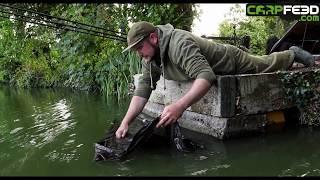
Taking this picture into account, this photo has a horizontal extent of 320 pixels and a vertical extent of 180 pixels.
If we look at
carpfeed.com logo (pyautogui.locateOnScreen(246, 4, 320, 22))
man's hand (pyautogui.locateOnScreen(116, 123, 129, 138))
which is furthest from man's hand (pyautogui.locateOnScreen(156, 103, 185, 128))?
carpfeed.com logo (pyautogui.locateOnScreen(246, 4, 320, 22))

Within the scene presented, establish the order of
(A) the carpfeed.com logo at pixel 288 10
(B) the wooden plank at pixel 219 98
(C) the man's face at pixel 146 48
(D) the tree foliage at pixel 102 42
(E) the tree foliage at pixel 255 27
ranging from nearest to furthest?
(C) the man's face at pixel 146 48 < (B) the wooden plank at pixel 219 98 < (A) the carpfeed.com logo at pixel 288 10 < (D) the tree foliage at pixel 102 42 < (E) the tree foliage at pixel 255 27

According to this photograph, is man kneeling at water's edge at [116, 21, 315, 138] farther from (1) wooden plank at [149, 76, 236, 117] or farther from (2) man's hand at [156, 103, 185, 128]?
(1) wooden plank at [149, 76, 236, 117]

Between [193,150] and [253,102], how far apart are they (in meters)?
1.08

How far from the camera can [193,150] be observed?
4688 millimetres

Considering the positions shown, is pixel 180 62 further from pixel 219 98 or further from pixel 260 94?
pixel 260 94

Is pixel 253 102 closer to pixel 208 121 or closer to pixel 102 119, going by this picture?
pixel 208 121

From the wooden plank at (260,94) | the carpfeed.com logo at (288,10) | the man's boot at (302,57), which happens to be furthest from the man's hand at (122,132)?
the carpfeed.com logo at (288,10)

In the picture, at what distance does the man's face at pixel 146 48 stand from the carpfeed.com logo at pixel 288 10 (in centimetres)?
398

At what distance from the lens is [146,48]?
183 inches

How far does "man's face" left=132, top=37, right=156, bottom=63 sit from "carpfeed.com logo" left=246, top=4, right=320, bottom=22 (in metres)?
3.98

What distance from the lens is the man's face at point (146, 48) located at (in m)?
4.59

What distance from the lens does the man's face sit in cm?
459

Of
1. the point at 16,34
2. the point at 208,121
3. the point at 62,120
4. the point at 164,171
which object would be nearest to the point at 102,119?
the point at 62,120

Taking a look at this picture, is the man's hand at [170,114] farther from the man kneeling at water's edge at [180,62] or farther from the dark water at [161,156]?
the dark water at [161,156]
